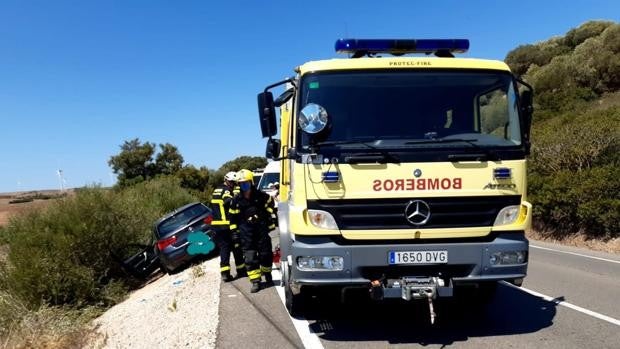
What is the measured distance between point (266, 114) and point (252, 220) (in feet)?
8.80

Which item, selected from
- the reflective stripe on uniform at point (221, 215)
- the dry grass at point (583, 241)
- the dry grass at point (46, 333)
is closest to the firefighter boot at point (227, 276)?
the reflective stripe on uniform at point (221, 215)

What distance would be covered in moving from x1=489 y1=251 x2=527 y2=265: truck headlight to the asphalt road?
2.60 feet

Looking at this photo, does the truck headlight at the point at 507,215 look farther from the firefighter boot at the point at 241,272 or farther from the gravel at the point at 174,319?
the firefighter boot at the point at 241,272

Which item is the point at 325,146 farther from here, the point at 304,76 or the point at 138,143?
the point at 138,143

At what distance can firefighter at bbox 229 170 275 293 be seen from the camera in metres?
7.54

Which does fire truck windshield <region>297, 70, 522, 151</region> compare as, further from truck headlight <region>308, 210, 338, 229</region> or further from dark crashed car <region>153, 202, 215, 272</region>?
dark crashed car <region>153, 202, 215, 272</region>

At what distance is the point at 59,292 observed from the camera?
12.4m

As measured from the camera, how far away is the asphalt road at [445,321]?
16.5 feet

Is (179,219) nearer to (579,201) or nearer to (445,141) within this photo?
(445,141)

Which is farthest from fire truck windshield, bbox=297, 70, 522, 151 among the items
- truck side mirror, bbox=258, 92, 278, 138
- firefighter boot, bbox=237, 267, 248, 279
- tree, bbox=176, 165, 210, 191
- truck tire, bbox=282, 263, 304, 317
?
tree, bbox=176, 165, 210, 191

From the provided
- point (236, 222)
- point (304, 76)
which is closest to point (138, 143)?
point (236, 222)

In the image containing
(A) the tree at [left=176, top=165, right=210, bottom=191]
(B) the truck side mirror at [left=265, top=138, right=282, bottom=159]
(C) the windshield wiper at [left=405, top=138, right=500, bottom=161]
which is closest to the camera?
(C) the windshield wiper at [left=405, top=138, right=500, bottom=161]

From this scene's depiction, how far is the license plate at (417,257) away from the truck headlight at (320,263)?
18.6 inches

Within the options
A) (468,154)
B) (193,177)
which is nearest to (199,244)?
(468,154)
